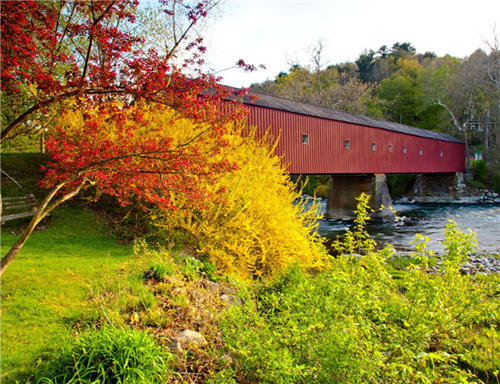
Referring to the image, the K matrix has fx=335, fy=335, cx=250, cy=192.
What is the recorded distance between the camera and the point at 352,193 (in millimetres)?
20172

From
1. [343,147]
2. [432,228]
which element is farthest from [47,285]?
[432,228]

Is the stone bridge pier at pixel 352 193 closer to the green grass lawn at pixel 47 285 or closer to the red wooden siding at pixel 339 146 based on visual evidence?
the red wooden siding at pixel 339 146

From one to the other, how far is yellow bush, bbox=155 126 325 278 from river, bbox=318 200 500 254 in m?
6.67

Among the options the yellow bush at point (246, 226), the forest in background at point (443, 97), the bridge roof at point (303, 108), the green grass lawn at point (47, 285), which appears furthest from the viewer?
the forest in background at point (443, 97)

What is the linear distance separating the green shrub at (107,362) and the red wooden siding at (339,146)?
6978 millimetres

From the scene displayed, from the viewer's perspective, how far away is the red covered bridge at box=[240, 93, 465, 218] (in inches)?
522

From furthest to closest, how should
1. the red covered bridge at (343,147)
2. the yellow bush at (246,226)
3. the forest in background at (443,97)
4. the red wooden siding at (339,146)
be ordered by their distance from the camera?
the forest in background at (443,97)
the red covered bridge at (343,147)
the red wooden siding at (339,146)
the yellow bush at (246,226)

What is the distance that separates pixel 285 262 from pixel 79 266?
11.4ft

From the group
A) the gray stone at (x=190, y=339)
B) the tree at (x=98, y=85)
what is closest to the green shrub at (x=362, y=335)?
the gray stone at (x=190, y=339)

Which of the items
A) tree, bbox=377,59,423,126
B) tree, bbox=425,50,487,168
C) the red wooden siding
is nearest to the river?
the red wooden siding

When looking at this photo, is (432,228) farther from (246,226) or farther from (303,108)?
(246,226)

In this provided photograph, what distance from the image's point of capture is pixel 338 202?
2039 cm

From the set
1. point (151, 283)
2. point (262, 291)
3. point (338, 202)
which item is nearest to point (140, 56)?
point (151, 283)

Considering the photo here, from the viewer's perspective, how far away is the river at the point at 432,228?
1279cm
